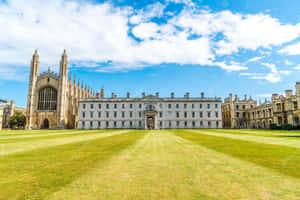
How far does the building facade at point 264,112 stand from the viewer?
4859cm

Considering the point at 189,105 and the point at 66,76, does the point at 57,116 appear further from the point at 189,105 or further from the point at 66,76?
the point at 189,105

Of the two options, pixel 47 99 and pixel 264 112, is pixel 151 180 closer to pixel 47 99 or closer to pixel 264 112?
pixel 264 112

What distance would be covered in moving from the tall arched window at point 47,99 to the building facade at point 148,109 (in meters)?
9.79

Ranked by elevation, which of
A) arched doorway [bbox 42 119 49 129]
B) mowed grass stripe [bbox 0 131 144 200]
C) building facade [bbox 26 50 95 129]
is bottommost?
arched doorway [bbox 42 119 49 129]

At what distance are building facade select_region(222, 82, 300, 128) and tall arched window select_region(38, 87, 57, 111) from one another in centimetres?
6925

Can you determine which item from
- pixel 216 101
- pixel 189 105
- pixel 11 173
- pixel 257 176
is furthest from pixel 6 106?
pixel 257 176

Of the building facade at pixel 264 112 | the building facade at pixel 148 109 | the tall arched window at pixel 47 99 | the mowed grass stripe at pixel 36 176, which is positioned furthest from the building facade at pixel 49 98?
the building facade at pixel 264 112

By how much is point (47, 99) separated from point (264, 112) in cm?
7818

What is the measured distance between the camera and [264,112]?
6216 cm

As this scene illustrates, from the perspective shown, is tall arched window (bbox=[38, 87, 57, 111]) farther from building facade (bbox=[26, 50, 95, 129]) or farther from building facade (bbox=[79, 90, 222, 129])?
building facade (bbox=[79, 90, 222, 129])

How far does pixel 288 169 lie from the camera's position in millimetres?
6398

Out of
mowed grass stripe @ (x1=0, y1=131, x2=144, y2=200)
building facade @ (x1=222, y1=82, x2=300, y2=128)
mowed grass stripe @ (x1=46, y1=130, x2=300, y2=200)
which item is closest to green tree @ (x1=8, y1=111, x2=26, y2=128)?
mowed grass stripe @ (x1=0, y1=131, x2=144, y2=200)

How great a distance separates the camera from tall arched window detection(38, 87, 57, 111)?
2527 inches

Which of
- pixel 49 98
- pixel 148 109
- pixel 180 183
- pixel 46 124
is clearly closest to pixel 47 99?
pixel 49 98
